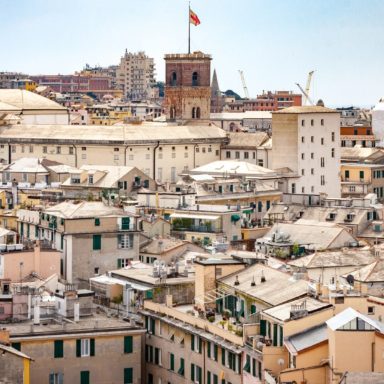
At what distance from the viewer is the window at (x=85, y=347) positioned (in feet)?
140

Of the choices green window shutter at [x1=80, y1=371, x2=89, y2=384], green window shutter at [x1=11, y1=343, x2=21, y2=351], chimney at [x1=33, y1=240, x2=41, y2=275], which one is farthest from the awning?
green window shutter at [x1=11, y1=343, x2=21, y2=351]

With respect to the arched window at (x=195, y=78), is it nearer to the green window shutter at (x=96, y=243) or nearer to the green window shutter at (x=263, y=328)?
the green window shutter at (x=96, y=243)

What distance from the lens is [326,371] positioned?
121 feet

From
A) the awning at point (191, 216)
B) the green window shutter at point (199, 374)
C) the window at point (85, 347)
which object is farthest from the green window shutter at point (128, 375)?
the awning at point (191, 216)

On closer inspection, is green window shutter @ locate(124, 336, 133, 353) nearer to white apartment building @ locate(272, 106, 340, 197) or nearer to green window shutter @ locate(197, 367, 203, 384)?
green window shutter @ locate(197, 367, 203, 384)

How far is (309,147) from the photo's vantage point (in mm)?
86125

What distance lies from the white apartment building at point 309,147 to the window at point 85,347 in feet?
140

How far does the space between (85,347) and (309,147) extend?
44514 millimetres

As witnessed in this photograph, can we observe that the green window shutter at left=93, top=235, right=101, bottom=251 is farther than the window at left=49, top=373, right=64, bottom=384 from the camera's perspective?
Yes

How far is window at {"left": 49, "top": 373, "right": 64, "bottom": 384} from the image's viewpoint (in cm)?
4244

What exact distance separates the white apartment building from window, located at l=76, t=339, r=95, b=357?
42756mm

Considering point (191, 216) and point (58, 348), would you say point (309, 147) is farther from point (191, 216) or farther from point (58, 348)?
point (58, 348)

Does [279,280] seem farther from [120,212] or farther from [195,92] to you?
[195,92]

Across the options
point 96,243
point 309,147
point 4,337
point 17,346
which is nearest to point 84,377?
point 17,346
